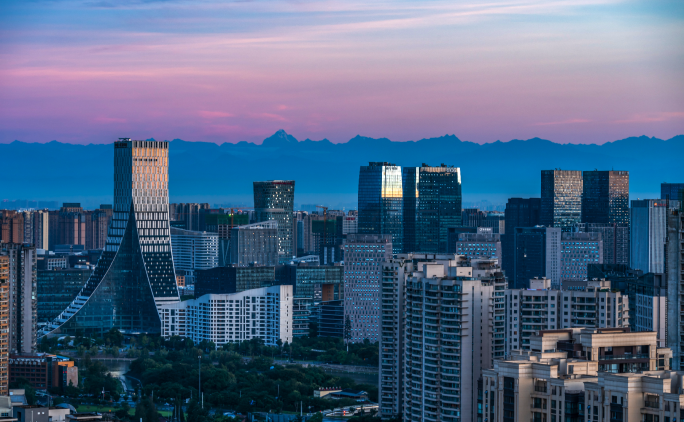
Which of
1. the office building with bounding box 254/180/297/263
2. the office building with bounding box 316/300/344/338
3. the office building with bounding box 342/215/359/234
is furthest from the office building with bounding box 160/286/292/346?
the office building with bounding box 254/180/297/263

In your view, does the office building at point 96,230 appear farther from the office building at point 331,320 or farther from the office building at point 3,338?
the office building at point 3,338

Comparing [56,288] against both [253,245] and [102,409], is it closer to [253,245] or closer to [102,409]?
[253,245]

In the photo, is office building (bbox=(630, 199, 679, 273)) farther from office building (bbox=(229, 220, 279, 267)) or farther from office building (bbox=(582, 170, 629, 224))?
office building (bbox=(229, 220, 279, 267))

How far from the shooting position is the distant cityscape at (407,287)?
16672 mm

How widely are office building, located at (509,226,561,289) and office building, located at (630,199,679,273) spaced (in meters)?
4.13

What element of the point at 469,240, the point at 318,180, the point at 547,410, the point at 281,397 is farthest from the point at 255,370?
the point at 318,180

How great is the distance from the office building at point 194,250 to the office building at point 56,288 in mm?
18463

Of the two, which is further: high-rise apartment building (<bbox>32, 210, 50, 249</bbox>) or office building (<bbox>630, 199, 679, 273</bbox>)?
high-rise apartment building (<bbox>32, 210, 50, 249</bbox>)

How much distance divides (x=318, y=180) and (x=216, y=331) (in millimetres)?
75870

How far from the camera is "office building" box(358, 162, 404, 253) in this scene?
68.9m

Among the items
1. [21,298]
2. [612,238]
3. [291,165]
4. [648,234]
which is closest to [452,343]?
[21,298]

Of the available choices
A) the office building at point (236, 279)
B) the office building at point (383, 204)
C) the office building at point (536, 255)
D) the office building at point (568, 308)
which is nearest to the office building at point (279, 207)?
the office building at point (383, 204)

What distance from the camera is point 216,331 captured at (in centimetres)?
4756

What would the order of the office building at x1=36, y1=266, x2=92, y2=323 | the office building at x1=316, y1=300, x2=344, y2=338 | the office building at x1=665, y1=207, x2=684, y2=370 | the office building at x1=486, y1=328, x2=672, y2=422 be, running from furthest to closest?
the office building at x1=36, y1=266, x2=92, y2=323 → the office building at x1=316, y1=300, x2=344, y2=338 → the office building at x1=665, y1=207, x2=684, y2=370 → the office building at x1=486, y1=328, x2=672, y2=422
